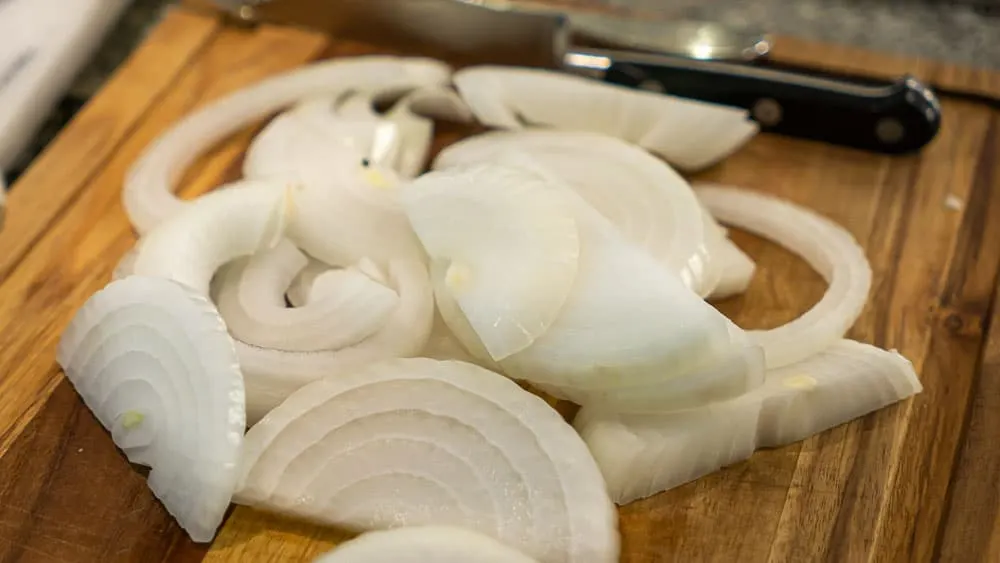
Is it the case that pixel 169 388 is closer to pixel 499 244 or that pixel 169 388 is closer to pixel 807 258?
pixel 499 244

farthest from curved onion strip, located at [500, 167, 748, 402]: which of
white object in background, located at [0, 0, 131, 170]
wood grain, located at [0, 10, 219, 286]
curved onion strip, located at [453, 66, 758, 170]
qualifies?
white object in background, located at [0, 0, 131, 170]

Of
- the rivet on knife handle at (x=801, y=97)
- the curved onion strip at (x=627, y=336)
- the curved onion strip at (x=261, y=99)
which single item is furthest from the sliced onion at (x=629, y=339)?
the curved onion strip at (x=261, y=99)

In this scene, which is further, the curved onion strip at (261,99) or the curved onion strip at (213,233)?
the curved onion strip at (261,99)

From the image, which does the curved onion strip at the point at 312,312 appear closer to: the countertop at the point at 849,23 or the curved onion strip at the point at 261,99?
the curved onion strip at the point at 261,99

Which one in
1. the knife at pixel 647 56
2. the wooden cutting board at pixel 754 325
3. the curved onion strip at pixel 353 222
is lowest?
the wooden cutting board at pixel 754 325

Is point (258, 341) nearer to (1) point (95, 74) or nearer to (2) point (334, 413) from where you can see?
(2) point (334, 413)

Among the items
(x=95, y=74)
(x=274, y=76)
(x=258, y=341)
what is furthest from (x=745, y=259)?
(x=95, y=74)

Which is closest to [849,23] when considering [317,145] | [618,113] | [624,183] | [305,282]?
[618,113]
